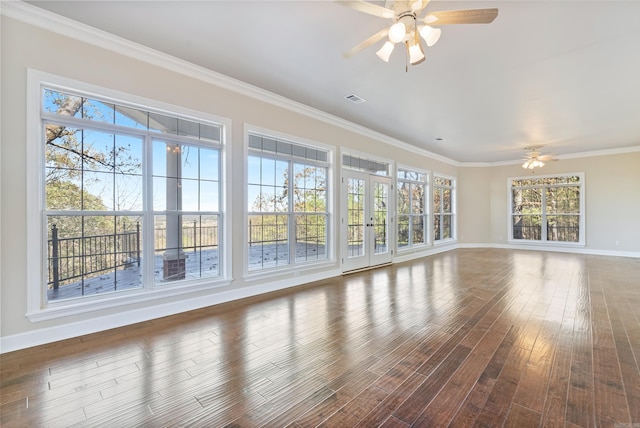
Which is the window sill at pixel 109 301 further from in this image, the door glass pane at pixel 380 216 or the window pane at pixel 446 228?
the window pane at pixel 446 228

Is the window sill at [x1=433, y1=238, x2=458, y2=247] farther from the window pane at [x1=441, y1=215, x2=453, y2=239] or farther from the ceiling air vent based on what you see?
the ceiling air vent

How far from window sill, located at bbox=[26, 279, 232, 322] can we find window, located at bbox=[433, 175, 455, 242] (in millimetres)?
7393

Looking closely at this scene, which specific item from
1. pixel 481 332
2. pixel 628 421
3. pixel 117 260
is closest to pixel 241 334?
pixel 117 260

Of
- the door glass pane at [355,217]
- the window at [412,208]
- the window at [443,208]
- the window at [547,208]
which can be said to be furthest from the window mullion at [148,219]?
the window at [547,208]

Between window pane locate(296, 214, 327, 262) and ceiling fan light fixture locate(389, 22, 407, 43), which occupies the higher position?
ceiling fan light fixture locate(389, 22, 407, 43)

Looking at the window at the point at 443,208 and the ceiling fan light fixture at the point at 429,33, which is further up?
the ceiling fan light fixture at the point at 429,33

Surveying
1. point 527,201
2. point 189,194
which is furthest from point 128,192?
point 527,201

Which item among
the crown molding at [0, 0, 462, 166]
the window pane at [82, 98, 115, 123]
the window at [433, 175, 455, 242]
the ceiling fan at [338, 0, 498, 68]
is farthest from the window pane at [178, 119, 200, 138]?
the window at [433, 175, 455, 242]

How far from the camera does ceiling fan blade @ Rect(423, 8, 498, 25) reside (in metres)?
1.95

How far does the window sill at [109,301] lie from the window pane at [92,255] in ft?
0.33

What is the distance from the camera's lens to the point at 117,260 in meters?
3.22

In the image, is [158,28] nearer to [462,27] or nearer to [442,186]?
[462,27]

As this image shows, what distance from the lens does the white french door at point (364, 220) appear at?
19.1ft

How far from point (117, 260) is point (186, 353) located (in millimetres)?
1510
